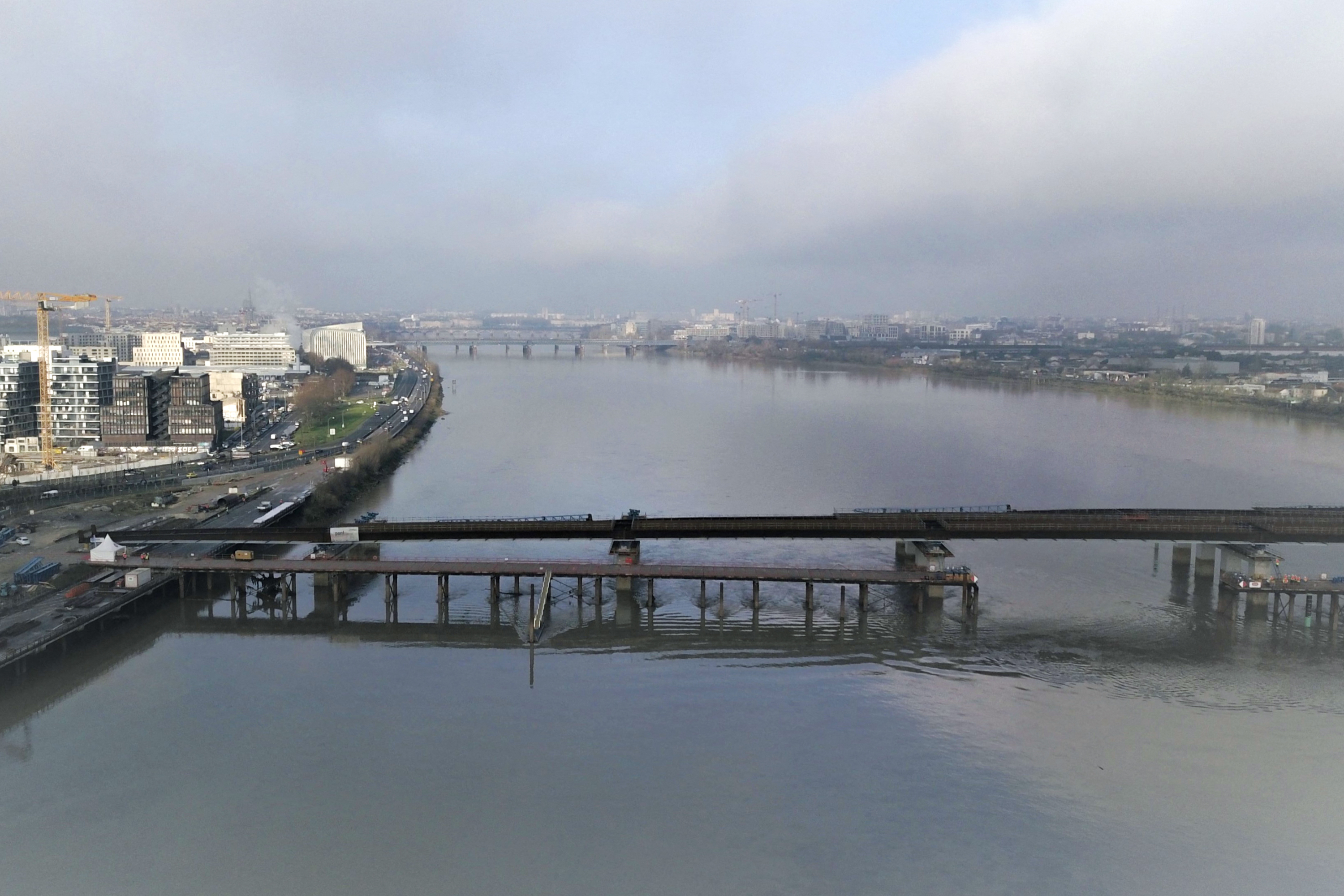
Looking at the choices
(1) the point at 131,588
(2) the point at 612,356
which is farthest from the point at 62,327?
(1) the point at 131,588

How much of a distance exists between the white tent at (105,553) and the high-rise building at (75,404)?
6792mm

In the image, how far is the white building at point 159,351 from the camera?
24.7 m

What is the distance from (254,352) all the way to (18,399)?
515 inches

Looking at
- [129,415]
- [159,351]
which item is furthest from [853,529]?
[159,351]

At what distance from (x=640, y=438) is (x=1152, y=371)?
56.5 feet

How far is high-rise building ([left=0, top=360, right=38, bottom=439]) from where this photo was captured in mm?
12742

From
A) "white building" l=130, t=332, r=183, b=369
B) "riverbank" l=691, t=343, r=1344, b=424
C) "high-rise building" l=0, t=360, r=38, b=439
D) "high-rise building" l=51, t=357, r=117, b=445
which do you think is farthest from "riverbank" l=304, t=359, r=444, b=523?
"riverbank" l=691, t=343, r=1344, b=424

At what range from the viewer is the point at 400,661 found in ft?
20.1

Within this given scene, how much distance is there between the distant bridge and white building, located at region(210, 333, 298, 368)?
18485 millimetres

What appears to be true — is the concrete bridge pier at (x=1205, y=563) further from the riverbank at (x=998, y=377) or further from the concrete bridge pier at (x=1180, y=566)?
the riverbank at (x=998, y=377)

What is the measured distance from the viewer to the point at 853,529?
7.99m

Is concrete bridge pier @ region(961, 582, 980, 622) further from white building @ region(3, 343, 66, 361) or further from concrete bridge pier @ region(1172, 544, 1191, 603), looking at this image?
white building @ region(3, 343, 66, 361)

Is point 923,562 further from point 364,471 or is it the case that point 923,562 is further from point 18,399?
point 18,399

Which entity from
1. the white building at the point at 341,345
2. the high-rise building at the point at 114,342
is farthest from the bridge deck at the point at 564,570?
the white building at the point at 341,345
